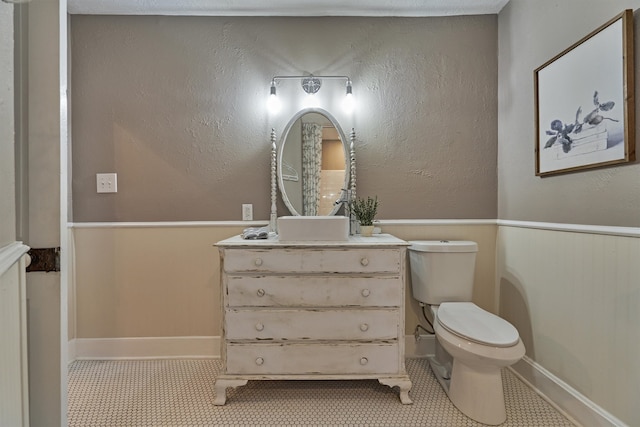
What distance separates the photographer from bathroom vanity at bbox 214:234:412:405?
1.70 metres

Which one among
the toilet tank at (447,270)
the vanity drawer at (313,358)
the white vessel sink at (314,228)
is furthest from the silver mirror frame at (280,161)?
the vanity drawer at (313,358)

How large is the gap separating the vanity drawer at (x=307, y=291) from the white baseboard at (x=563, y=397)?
0.94 metres

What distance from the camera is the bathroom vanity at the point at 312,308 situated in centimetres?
170

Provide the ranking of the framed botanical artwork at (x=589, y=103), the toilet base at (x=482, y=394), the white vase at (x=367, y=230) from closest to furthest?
the framed botanical artwork at (x=589, y=103) → the toilet base at (x=482, y=394) → the white vase at (x=367, y=230)

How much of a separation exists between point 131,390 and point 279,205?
1362 millimetres

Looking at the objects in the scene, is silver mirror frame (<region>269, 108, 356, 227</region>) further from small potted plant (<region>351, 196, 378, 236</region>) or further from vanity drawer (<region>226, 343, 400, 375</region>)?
vanity drawer (<region>226, 343, 400, 375</region>)

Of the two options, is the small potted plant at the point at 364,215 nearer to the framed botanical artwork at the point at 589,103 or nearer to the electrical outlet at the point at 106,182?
the framed botanical artwork at the point at 589,103

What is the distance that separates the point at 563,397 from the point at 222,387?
1.72m

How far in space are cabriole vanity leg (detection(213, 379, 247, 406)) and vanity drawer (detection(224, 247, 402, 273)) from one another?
22.6 inches

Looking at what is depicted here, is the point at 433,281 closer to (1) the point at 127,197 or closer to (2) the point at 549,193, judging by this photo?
(2) the point at 549,193

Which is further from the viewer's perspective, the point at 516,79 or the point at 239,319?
the point at 516,79

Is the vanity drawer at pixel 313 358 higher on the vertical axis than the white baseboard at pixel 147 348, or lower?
higher

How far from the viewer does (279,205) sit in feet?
7.30

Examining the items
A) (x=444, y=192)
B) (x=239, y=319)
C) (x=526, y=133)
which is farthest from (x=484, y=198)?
(x=239, y=319)
